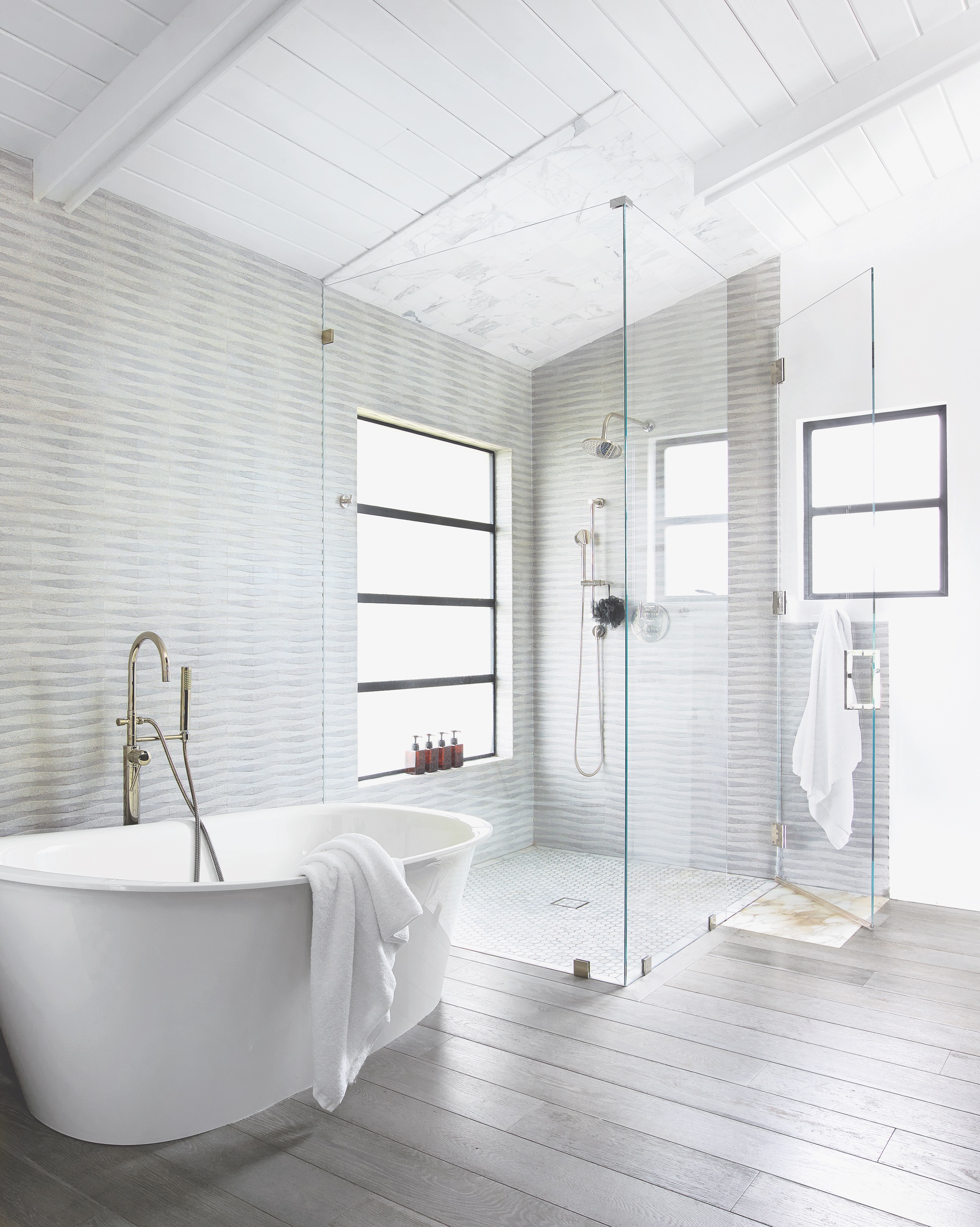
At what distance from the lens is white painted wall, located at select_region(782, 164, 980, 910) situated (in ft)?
12.1

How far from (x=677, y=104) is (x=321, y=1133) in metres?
3.19

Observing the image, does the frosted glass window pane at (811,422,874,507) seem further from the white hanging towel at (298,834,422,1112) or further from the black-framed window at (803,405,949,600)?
the white hanging towel at (298,834,422,1112)

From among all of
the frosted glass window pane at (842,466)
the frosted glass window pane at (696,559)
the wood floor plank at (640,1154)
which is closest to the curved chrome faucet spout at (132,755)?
the wood floor plank at (640,1154)

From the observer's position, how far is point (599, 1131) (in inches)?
79.5

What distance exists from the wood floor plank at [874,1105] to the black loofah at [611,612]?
53.1 inches

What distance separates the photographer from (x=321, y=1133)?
6.65ft

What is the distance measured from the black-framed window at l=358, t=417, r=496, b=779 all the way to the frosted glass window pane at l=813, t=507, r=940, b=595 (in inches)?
53.0

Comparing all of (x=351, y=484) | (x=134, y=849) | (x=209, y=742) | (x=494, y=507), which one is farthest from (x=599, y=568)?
(x=134, y=849)

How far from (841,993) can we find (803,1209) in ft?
4.00

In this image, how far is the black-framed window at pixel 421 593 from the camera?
362 cm

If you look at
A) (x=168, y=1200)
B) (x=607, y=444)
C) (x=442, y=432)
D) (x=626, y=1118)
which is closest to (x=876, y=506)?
(x=607, y=444)

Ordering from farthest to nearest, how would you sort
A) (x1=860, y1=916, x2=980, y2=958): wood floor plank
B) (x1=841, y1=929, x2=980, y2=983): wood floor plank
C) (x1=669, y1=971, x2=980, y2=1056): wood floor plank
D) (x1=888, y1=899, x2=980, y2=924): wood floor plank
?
(x1=888, y1=899, x2=980, y2=924): wood floor plank → (x1=860, y1=916, x2=980, y2=958): wood floor plank → (x1=841, y1=929, x2=980, y2=983): wood floor plank → (x1=669, y1=971, x2=980, y2=1056): wood floor plank

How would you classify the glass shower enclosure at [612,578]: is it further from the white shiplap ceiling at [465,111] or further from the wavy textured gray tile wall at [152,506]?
the wavy textured gray tile wall at [152,506]

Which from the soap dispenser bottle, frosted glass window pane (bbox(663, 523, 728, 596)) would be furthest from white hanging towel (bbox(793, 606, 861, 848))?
the soap dispenser bottle
